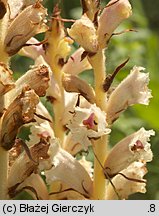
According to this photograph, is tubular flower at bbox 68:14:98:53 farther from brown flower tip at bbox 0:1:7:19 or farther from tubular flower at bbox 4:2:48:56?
brown flower tip at bbox 0:1:7:19

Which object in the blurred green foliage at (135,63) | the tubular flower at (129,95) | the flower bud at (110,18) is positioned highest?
the blurred green foliage at (135,63)

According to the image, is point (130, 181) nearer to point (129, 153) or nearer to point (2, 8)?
point (129, 153)

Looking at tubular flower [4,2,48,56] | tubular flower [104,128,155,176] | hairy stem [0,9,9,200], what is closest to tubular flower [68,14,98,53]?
tubular flower [4,2,48,56]

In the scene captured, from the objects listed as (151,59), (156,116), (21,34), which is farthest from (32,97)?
(151,59)

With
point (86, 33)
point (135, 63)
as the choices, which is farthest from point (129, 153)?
point (135, 63)

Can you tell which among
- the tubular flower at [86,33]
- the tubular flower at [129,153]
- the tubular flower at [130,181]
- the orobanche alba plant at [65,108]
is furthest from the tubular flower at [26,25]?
the tubular flower at [130,181]

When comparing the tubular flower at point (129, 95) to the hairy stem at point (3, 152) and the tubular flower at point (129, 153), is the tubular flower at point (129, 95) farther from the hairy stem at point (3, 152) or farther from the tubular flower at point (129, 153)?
the hairy stem at point (3, 152)
